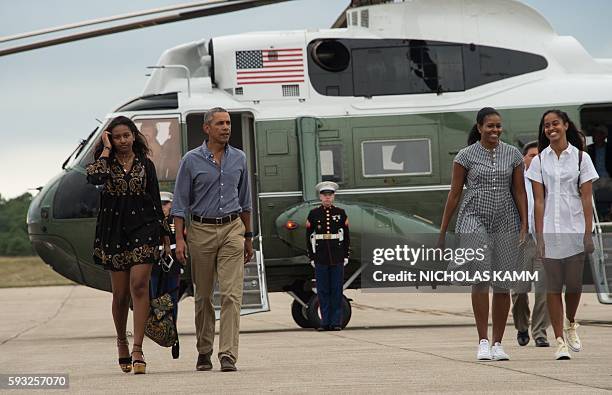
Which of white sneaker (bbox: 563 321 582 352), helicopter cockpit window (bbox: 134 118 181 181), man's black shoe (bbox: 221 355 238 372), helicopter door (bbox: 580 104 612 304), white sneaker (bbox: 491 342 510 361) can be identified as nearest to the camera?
man's black shoe (bbox: 221 355 238 372)

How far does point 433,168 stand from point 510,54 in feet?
5.89

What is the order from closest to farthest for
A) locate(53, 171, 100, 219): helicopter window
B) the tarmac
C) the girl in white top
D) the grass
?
the tarmac → the girl in white top → locate(53, 171, 100, 219): helicopter window → the grass

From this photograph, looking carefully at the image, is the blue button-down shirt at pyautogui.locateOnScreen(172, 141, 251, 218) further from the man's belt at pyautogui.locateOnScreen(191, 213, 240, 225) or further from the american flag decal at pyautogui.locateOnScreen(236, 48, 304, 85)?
the american flag decal at pyautogui.locateOnScreen(236, 48, 304, 85)

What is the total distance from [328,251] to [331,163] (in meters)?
1.34

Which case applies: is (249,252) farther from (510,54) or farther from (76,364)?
(510,54)

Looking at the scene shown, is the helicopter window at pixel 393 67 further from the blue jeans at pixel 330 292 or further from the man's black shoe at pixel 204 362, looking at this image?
the man's black shoe at pixel 204 362

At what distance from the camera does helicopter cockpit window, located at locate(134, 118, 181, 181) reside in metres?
16.3

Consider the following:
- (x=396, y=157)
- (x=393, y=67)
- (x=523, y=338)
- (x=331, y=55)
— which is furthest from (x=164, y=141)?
(x=523, y=338)

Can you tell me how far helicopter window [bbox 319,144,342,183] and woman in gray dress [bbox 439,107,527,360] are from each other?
6.27m

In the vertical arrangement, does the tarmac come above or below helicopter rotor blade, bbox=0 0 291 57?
below

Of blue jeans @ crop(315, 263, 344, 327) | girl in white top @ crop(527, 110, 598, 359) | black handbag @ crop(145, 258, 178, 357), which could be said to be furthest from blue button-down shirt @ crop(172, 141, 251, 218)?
blue jeans @ crop(315, 263, 344, 327)

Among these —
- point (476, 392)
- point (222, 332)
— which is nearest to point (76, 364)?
point (222, 332)

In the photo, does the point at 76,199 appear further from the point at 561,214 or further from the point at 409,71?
the point at 561,214

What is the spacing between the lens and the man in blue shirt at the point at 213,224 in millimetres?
9867
